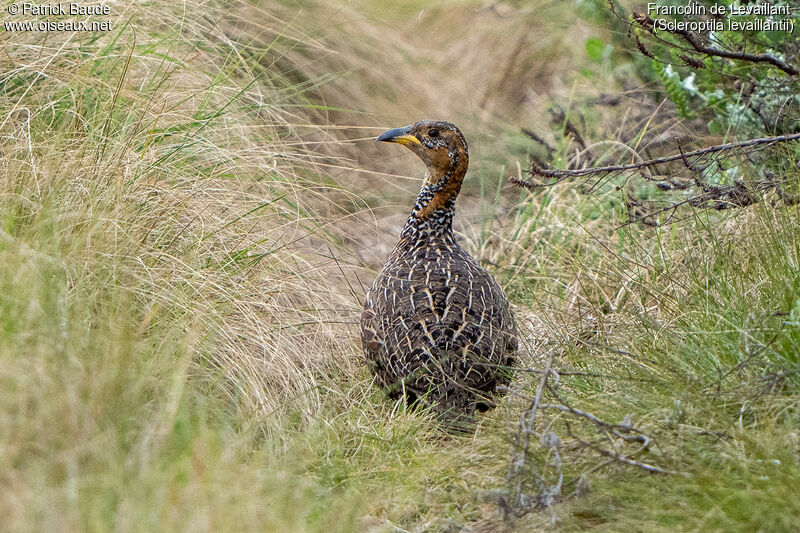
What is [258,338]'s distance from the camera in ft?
14.8

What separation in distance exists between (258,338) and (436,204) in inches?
56.4

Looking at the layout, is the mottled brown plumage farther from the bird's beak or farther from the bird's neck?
the bird's beak

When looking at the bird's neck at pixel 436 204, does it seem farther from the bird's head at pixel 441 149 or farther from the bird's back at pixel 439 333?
the bird's back at pixel 439 333

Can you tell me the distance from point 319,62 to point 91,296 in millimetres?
4084

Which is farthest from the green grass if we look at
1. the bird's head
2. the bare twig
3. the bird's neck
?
the bird's head

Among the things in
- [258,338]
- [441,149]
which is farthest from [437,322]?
[441,149]

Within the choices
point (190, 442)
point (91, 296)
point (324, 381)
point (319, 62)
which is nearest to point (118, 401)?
point (190, 442)

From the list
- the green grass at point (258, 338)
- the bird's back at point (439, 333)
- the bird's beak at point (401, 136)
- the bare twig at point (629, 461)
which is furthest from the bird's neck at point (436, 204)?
the bare twig at point (629, 461)

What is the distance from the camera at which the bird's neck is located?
211 inches

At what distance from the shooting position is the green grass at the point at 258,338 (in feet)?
8.93

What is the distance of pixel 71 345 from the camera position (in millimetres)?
3023

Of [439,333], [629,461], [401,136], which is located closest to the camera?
[629,461]

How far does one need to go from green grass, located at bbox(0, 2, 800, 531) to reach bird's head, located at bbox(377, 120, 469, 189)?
73cm

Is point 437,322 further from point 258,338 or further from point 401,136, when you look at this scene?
point 401,136
